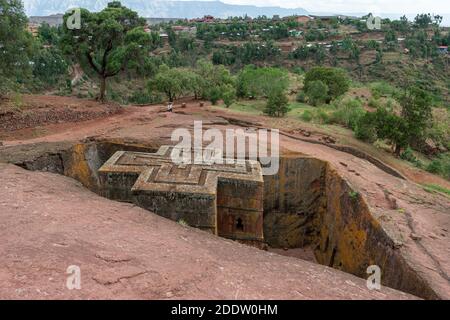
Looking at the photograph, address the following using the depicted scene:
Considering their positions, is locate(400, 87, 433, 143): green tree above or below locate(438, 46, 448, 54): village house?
below

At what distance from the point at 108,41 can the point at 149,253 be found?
16946 millimetres

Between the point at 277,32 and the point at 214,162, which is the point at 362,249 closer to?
the point at 214,162

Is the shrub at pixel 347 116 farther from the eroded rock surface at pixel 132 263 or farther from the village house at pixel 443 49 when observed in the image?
the village house at pixel 443 49

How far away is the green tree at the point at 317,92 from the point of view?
1073 inches

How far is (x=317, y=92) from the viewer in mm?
27219

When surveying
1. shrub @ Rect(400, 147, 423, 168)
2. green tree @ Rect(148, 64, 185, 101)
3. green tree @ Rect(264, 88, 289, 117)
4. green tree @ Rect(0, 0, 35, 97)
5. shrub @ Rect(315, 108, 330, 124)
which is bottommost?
shrub @ Rect(400, 147, 423, 168)

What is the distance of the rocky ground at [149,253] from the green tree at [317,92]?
58.3ft

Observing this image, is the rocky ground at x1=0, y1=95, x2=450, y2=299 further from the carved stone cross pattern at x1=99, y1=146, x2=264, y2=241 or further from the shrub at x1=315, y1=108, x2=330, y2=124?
the shrub at x1=315, y1=108, x2=330, y2=124

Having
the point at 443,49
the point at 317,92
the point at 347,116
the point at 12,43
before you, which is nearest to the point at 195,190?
the point at 12,43

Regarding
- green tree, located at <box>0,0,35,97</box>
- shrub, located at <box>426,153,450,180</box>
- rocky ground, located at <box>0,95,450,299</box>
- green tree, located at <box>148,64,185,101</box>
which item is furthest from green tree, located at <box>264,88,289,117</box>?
green tree, located at <box>0,0,35,97</box>

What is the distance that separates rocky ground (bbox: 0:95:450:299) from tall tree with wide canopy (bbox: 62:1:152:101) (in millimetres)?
11745

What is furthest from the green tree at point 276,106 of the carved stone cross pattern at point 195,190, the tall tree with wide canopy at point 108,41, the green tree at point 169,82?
the carved stone cross pattern at point 195,190

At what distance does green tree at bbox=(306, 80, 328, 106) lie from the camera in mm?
27266
